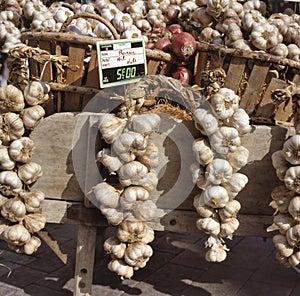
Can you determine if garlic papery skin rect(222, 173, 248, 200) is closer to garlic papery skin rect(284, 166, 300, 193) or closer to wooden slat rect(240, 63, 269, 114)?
garlic papery skin rect(284, 166, 300, 193)

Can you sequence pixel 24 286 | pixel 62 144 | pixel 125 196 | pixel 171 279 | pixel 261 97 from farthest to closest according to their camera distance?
pixel 171 279, pixel 24 286, pixel 261 97, pixel 62 144, pixel 125 196

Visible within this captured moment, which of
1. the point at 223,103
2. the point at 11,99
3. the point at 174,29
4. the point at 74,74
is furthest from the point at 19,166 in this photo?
the point at 174,29

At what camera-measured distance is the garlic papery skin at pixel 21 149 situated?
1852mm

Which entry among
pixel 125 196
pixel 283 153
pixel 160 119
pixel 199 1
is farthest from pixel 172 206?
pixel 199 1

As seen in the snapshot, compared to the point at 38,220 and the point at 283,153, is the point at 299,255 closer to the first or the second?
the point at 283,153

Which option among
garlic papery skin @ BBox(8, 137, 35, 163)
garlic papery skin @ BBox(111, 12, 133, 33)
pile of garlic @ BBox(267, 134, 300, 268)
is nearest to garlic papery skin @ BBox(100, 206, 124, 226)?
garlic papery skin @ BBox(8, 137, 35, 163)

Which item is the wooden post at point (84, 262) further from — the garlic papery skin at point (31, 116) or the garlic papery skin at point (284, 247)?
the garlic papery skin at point (284, 247)

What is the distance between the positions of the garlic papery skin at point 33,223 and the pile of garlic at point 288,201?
1.00 meters

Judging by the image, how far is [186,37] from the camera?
2248 mm

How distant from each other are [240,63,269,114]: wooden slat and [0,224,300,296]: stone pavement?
102cm

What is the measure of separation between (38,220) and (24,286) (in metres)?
0.70

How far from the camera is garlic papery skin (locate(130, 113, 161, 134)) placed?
5.93 ft

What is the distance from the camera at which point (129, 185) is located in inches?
73.5

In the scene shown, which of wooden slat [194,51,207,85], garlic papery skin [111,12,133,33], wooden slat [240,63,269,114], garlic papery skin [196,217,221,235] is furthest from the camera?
garlic papery skin [111,12,133,33]
